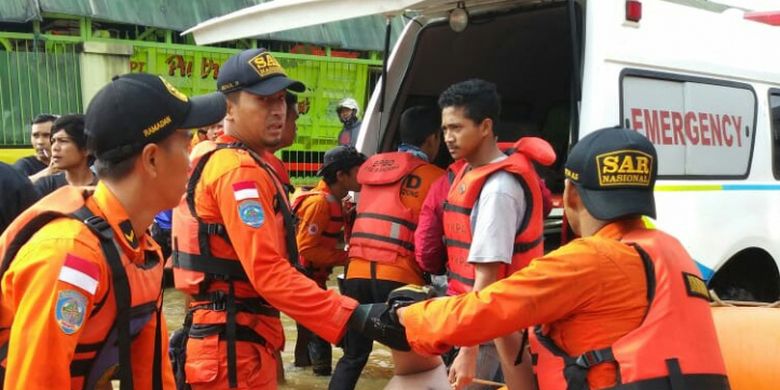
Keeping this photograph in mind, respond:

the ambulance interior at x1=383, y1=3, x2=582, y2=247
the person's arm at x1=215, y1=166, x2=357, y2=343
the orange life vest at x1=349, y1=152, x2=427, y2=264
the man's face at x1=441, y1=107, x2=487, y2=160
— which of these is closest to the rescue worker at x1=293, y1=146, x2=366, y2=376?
the ambulance interior at x1=383, y1=3, x2=582, y2=247

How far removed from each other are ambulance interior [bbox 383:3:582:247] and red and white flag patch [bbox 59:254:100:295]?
3434 mm

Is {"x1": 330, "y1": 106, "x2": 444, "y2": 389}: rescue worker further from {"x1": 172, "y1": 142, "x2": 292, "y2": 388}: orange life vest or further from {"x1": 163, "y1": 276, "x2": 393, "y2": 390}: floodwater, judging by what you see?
{"x1": 172, "y1": 142, "x2": 292, "y2": 388}: orange life vest

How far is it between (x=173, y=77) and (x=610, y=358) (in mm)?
9587

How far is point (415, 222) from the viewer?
439 cm

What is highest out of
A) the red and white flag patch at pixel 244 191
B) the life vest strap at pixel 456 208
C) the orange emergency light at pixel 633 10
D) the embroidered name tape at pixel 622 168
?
the orange emergency light at pixel 633 10

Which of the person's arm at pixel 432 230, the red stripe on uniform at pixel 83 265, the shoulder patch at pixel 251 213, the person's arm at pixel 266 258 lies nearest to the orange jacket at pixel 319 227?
the person's arm at pixel 432 230

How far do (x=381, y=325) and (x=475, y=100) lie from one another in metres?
1.33

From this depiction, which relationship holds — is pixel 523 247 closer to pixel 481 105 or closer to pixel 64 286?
pixel 481 105

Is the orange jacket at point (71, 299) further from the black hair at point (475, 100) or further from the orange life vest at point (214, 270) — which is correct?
the black hair at point (475, 100)

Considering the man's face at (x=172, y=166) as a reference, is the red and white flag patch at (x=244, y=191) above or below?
below

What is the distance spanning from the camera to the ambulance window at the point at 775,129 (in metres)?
5.52

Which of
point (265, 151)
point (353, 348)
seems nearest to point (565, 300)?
point (265, 151)

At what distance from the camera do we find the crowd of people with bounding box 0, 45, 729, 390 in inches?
72.1

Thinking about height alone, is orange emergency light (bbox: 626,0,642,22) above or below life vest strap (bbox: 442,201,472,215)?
above
